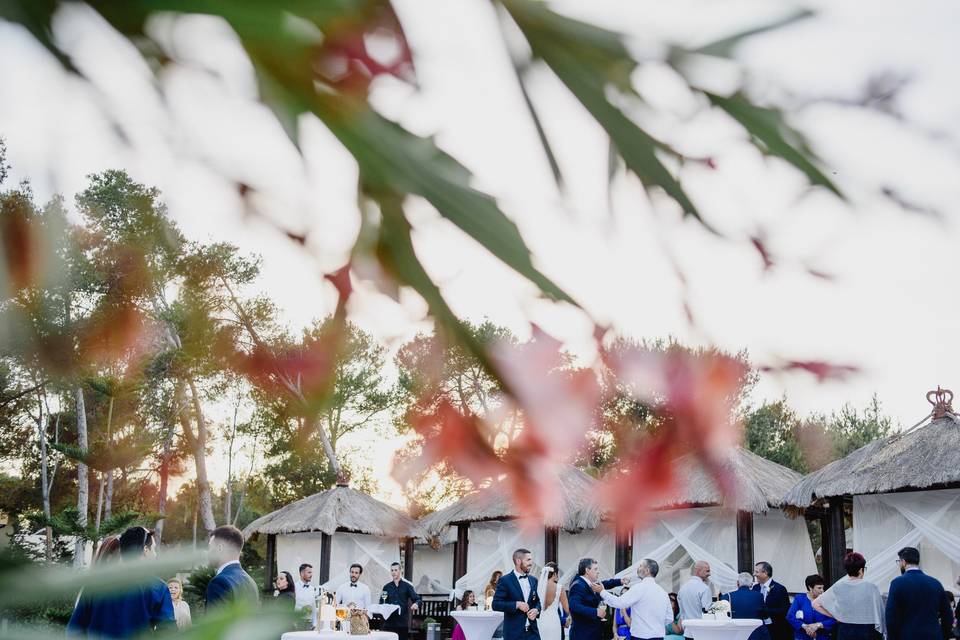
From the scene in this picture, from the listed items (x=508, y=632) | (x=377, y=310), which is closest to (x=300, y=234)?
(x=377, y=310)

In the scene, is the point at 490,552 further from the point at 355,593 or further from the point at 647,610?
the point at 647,610

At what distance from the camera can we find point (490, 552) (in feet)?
61.4

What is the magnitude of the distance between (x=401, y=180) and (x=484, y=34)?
18 cm

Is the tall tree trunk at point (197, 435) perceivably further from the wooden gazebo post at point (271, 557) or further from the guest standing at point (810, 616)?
the wooden gazebo post at point (271, 557)

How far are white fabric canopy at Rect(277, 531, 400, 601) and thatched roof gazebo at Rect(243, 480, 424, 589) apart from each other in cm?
2

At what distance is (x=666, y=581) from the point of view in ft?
54.0

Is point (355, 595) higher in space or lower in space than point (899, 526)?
lower

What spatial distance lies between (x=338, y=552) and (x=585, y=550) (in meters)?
5.48

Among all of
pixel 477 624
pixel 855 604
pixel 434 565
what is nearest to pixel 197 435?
pixel 855 604

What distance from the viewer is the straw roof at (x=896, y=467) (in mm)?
11336

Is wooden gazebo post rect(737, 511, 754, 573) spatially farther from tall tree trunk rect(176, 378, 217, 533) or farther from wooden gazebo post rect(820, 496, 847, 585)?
tall tree trunk rect(176, 378, 217, 533)

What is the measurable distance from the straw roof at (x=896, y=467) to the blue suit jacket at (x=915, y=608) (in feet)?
15.3

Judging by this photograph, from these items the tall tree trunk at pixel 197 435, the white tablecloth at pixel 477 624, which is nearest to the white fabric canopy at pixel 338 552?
the white tablecloth at pixel 477 624

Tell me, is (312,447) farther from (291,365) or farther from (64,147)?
(64,147)
